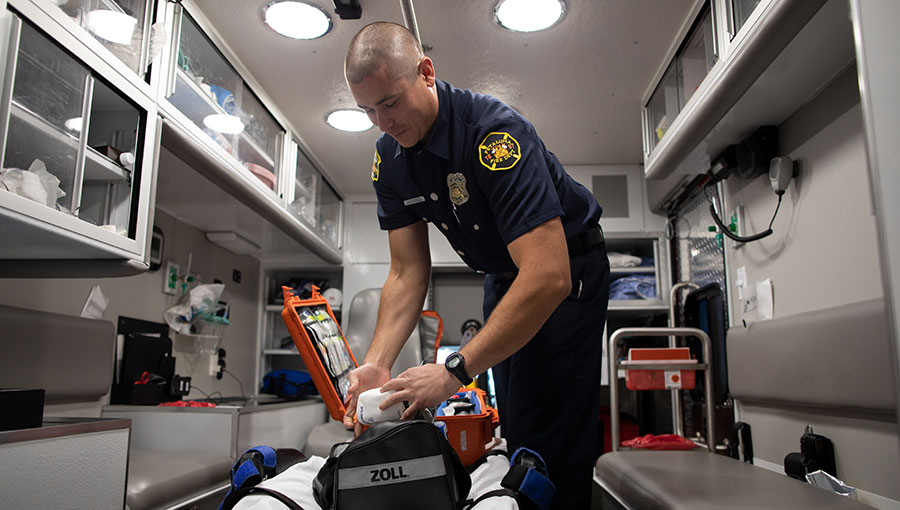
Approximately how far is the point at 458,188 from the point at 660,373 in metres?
2.03

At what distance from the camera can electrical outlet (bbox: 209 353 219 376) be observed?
156 inches

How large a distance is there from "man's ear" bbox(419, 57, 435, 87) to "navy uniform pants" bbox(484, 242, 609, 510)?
0.60 meters

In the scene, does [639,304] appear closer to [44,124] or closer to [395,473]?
[395,473]

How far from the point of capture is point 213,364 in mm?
3992

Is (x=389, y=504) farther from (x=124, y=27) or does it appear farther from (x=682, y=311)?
(x=682, y=311)

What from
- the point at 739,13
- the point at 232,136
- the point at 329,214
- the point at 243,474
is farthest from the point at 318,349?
the point at 739,13

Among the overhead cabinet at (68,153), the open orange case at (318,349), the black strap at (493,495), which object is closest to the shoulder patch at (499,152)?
the black strap at (493,495)

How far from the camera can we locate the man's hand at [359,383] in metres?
1.38

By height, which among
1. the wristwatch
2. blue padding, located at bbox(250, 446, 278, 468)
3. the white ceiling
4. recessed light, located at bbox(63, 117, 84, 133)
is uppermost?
the white ceiling

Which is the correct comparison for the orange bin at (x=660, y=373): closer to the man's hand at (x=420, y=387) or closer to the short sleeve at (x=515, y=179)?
the short sleeve at (x=515, y=179)

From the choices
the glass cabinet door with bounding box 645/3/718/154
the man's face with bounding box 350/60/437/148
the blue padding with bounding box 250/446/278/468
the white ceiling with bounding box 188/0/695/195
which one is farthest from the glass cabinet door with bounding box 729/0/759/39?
the blue padding with bounding box 250/446/278/468

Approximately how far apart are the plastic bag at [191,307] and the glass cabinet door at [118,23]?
182cm

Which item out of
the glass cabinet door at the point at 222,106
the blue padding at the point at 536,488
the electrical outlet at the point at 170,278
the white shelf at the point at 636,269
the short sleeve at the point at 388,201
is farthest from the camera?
the white shelf at the point at 636,269

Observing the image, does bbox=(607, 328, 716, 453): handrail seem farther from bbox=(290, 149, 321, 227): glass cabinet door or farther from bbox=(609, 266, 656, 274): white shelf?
bbox=(290, 149, 321, 227): glass cabinet door
